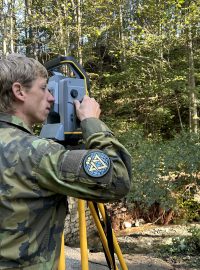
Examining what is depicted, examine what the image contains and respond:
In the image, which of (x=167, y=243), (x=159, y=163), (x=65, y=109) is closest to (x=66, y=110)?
(x=65, y=109)

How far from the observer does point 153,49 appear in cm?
1184

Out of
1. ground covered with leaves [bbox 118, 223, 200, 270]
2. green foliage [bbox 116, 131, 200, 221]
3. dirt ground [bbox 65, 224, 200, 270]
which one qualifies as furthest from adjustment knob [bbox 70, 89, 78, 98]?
green foliage [bbox 116, 131, 200, 221]

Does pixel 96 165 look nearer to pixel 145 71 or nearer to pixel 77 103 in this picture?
pixel 77 103

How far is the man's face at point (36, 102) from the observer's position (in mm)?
1274

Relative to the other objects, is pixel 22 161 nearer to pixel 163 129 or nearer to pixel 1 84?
pixel 1 84

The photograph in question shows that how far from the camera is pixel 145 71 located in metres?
13.4

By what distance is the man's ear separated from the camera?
4.04 feet

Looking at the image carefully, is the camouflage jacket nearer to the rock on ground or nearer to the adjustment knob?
the adjustment knob

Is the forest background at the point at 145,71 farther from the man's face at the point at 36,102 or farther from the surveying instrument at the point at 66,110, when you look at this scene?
the man's face at the point at 36,102

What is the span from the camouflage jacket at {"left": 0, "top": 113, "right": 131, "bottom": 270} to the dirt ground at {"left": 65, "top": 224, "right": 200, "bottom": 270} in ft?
10.0

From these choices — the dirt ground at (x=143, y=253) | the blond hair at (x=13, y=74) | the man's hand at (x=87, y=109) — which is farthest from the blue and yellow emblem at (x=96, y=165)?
the dirt ground at (x=143, y=253)

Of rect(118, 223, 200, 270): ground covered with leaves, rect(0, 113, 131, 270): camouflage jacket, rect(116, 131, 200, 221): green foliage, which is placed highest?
rect(0, 113, 131, 270): camouflage jacket

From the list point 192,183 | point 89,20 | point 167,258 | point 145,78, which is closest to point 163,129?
point 145,78

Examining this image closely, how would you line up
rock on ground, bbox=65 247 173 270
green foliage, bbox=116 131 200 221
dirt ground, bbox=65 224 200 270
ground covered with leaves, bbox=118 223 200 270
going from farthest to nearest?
green foliage, bbox=116 131 200 221, ground covered with leaves, bbox=118 223 200 270, dirt ground, bbox=65 224 200 270, rock on ground, bbox=65 247 173 270
